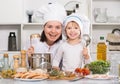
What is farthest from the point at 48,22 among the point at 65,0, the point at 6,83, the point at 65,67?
the point at 65,0

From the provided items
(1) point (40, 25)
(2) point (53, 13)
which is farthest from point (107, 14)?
(2) point (53, 13)

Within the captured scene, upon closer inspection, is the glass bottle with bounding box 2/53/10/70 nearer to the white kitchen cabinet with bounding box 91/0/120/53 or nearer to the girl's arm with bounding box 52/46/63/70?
the girl's arm with bounding box 52/46/63/70

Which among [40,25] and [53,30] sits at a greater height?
[40,25]

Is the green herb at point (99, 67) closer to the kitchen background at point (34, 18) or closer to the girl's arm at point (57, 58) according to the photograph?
the girl's arm at point (57, 58)

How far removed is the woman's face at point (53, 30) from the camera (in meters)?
1.69

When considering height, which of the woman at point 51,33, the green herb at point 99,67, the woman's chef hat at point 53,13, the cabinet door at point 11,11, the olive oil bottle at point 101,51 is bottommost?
the green herb at point 99,67

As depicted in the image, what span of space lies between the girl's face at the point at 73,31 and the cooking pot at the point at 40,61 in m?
0.21

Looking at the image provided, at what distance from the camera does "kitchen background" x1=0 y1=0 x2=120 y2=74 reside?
10.1 feet

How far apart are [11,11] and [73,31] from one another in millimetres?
1609

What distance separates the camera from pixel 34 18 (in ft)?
10.0

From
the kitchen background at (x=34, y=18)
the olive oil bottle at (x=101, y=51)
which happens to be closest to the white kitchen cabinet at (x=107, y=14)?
the kitchen background at (x=34, y=18)

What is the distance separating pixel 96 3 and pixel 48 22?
175 centimetres

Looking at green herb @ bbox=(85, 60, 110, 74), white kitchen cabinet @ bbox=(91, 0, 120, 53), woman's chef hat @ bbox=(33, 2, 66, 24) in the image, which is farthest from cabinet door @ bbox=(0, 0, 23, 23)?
green herb @ bbox=(85, 60, 110, 74)

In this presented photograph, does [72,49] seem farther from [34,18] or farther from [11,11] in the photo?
[11,11]
